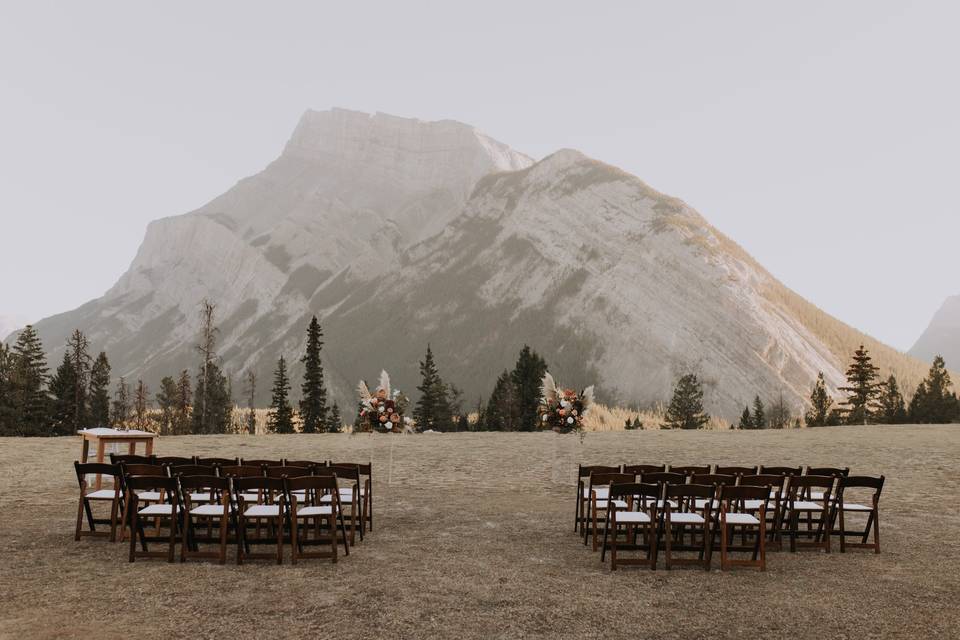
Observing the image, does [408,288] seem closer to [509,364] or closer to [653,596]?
[509,364]

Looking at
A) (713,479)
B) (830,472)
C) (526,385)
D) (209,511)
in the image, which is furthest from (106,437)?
(526,385)

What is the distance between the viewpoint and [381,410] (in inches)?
637

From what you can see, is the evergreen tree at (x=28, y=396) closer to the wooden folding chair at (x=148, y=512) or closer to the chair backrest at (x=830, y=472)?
the wooden folding chair at (x=148, y=512)

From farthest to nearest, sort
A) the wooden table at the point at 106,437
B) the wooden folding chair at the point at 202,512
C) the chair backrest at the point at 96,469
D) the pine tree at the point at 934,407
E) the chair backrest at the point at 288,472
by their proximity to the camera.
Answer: the pine tree at the point at 934,407 → the wooden table at the point at 106,437 → the chair backrest at the point at 288,472 → the chair backrest at the point at 96,469 → the wooden folding chair at the point at 202,512

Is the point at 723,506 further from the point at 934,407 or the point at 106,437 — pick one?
the point at 934,407

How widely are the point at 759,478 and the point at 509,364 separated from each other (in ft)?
482

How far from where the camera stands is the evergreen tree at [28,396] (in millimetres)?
59812

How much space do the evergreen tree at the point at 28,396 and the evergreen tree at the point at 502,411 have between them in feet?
129

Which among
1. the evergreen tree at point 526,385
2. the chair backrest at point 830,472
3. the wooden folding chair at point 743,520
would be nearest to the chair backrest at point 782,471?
the chair backrest at point 830,472

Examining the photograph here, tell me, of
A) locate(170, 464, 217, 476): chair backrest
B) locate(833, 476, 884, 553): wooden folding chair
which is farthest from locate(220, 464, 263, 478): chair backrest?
locate(833, 476, 884, 553): wooden folding chair

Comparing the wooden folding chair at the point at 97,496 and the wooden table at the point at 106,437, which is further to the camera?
the wooden table at the point at 106,437

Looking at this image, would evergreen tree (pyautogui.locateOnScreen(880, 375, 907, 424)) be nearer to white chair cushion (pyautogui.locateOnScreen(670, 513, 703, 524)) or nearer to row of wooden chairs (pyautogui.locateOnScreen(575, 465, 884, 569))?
row of wooden chairs (pyautogui.locateOnScreen(575, 465, 884, 569))

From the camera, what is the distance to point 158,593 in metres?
7.23

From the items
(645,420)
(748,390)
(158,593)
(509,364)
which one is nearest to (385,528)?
(158,593)
